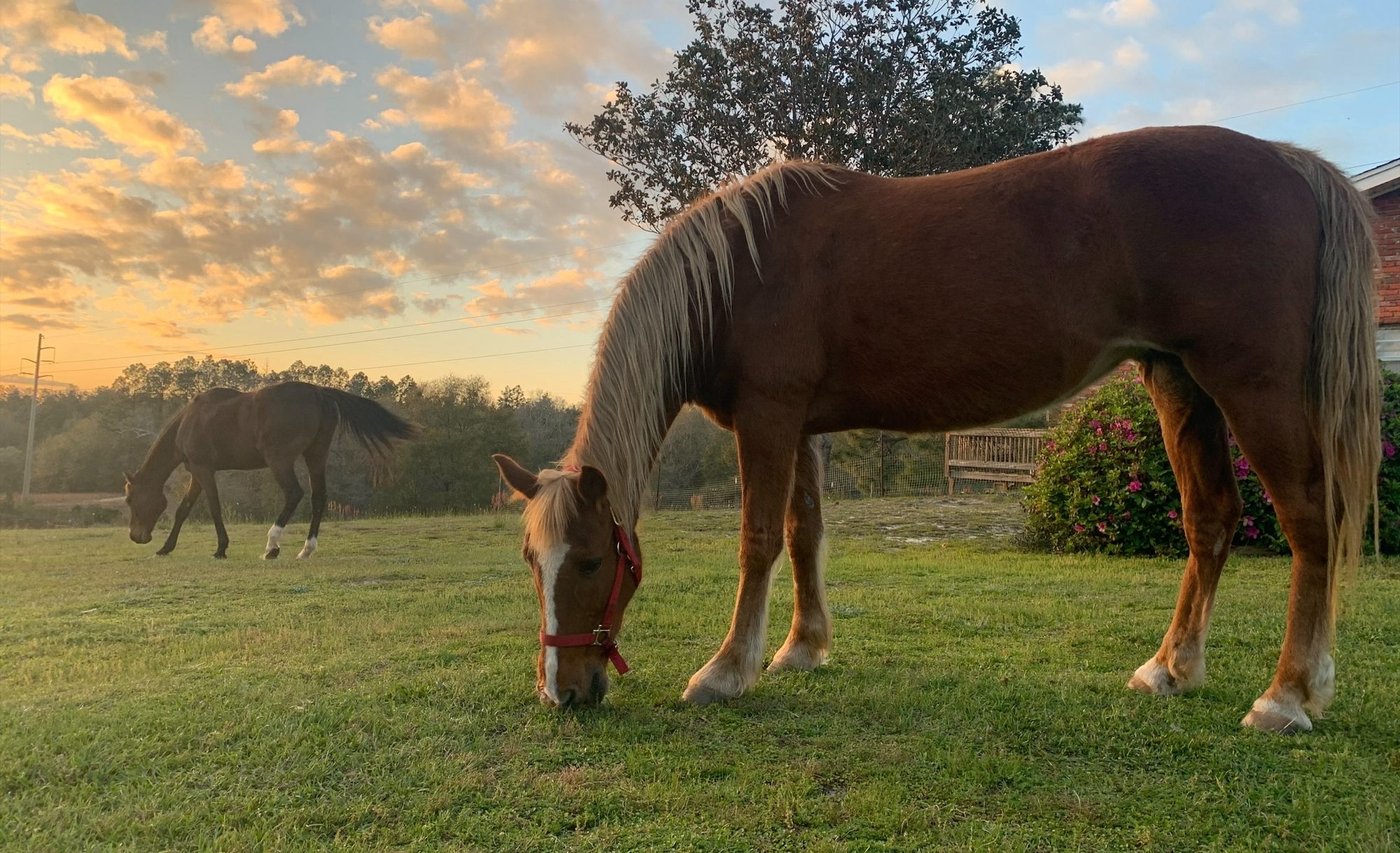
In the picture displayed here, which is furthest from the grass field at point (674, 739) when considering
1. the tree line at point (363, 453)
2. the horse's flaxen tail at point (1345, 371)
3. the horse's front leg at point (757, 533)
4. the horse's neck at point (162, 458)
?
the tree line at point (363, 453)

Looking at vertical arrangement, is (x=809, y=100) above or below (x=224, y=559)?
above

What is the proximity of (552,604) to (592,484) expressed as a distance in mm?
434

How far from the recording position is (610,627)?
2.62 metres

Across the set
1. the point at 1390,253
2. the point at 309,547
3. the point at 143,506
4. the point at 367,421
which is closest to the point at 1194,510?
the point at 309,547

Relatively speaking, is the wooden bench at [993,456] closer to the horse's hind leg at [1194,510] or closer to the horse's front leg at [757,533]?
the horse's hind leg at [1194,510]

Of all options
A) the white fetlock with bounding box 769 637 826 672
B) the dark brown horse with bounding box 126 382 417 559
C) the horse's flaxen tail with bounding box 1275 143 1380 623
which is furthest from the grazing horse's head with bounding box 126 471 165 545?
the horse's flaxen tail with bounding box 1275 143 1380 623

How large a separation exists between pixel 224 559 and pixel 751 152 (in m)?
8.62

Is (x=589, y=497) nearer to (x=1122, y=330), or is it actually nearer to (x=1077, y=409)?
(x=1122, y=330)

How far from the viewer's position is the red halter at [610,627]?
99.7 inches

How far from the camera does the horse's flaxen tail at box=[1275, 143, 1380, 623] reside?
97.2 inches

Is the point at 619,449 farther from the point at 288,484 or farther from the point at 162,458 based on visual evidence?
the point at 162,458

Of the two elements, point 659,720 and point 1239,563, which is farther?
point 1239,563

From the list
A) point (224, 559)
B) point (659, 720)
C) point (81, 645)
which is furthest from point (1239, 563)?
point (224, 559)

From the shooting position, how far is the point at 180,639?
373cm
